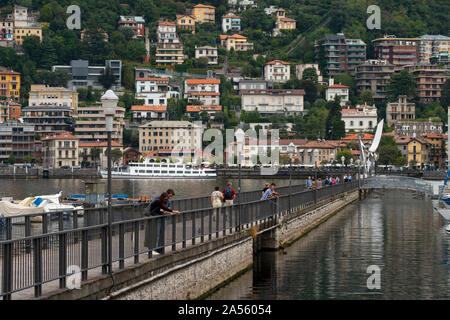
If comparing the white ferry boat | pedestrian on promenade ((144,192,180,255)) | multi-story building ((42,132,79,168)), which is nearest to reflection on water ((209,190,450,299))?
pedestrian on promenade ((144,192,180,255))

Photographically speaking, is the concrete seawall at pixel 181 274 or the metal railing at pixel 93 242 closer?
the metal railing at pixel 93 242

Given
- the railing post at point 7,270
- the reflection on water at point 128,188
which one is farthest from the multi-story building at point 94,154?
the railing post at point 7,270

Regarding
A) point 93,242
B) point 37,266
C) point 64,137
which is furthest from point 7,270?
point 64,137

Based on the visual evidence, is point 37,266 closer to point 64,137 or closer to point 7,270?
point 7,270

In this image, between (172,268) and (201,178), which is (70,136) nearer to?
(201,178)

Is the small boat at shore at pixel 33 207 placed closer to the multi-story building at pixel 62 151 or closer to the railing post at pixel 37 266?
the railing post at pixel 37 266

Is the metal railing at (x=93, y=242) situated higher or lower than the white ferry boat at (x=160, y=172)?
higher

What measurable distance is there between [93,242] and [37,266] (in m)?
2.79

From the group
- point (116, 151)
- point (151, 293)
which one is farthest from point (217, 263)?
point (116, 151)

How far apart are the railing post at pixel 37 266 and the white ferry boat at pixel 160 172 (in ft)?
500

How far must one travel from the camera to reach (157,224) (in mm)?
21547

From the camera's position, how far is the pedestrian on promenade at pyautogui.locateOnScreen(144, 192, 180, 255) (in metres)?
21.0

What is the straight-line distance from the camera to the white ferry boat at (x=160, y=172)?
16988 cm

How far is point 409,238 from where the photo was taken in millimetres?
44250
